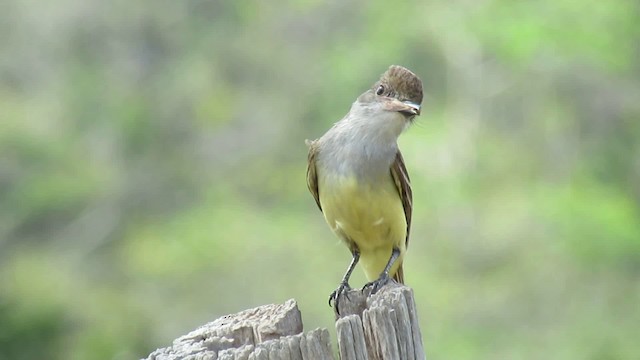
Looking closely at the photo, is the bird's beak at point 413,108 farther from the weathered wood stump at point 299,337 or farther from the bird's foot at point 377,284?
the weathered wood stump at point 299,337

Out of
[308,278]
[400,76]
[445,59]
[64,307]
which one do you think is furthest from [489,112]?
[400,76]

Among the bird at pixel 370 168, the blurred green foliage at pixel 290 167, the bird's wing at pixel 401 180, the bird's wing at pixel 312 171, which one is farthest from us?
the blurred green foliage at pixel 290 167

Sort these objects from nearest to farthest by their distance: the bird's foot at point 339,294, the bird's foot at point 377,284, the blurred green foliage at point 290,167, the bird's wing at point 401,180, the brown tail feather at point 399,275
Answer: the bird's foot at point 339,294 → the bird's foot at point 377,284 → the bird's wing at point 401,180 → the brown tail feather at point 399,275 → the blurred green foliage at point 290,167

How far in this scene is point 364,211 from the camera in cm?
502

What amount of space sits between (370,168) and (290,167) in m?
10.4

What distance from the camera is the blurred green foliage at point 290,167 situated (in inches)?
489

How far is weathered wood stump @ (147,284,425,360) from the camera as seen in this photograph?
3219 millimetres

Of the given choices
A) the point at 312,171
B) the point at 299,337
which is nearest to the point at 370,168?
the point at 312,171

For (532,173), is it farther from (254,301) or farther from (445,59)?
(254,301)

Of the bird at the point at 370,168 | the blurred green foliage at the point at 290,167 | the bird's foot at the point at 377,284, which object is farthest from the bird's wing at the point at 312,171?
the blurred green foliage at the point at 290,167

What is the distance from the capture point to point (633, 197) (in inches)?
547

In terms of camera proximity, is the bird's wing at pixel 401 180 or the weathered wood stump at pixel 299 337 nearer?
the weathered wood stump at pixel 299 337

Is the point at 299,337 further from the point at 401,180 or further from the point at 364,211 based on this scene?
the point at 401,180

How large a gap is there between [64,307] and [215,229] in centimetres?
175
